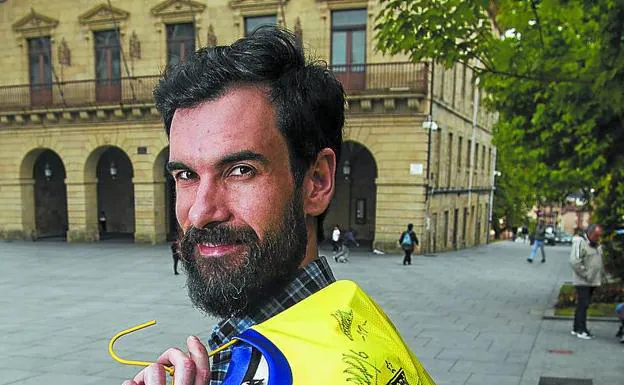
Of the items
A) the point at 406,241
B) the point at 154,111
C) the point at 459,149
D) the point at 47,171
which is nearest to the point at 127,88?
the point at 154,111

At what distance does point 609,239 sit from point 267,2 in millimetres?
14695

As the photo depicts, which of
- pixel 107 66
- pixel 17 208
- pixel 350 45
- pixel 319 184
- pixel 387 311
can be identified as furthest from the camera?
pixel 17 208

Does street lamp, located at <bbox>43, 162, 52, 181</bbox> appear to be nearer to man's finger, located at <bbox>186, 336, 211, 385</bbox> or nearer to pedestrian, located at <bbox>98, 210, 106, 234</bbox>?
pedestrian, located at <bbox>98, 210, 106, 234</bbox>

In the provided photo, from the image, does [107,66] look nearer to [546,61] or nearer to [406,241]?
[406,241]

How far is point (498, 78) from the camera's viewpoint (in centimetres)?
912

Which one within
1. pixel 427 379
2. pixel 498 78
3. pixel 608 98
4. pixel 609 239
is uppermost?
pixel 498 78

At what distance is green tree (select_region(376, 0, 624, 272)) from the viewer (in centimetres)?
605

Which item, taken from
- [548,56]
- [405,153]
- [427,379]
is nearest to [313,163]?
[427,379]

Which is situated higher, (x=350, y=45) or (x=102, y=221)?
(x=350, y=45)

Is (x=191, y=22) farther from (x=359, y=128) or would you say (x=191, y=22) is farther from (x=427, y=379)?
(x=427, y=379)

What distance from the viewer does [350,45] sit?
805 inches

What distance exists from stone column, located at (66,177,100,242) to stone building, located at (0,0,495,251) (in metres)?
0.05

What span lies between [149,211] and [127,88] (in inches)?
209

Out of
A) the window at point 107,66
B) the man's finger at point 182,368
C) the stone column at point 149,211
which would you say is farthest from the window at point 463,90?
the man's finger at point 182,368
